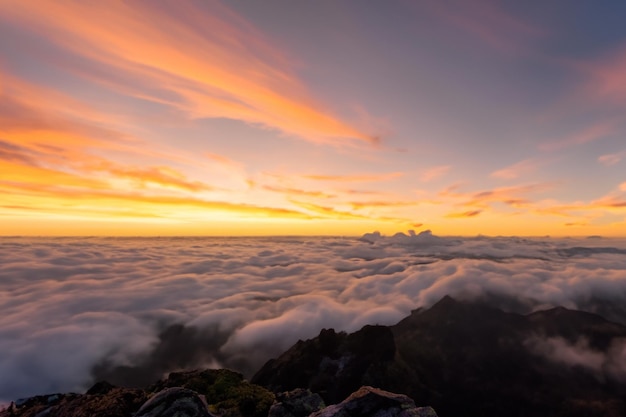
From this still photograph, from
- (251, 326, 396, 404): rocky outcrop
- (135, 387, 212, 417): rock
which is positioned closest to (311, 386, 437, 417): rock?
(135, 387, 212, 417): rock

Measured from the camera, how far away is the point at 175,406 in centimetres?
1906

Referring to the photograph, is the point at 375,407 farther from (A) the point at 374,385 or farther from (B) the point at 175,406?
(A) the point at 374,385

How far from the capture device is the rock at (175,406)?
18891 millimetres

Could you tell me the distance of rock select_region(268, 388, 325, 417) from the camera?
2323cm

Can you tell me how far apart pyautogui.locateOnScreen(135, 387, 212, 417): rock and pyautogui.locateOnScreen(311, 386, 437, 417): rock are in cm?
684

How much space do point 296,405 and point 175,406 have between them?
28.9 feet

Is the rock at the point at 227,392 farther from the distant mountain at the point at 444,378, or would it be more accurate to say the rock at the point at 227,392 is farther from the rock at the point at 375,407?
the distant mountain at the point at 444,378

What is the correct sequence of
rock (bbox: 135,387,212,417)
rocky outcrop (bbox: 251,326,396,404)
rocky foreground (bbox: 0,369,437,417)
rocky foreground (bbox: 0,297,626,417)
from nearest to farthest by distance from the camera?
rocky foreground (bbox: 0,369,437,417)
rock (bbox: 135,387,212,417)
rocky foreground (bbox: 0,297,626,417)
rocky outcrop (bbox: 251,326,396,404)

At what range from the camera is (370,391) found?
62.2 ft

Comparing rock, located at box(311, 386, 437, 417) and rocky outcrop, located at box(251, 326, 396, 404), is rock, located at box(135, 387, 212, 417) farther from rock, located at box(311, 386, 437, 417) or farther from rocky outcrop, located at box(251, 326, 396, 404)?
rocky outcrop, located at box(251, 326, 396, 404)

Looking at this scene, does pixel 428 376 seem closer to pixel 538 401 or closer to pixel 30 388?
pixel 538 401

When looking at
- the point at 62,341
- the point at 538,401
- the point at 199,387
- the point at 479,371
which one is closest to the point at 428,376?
the point at 479,371

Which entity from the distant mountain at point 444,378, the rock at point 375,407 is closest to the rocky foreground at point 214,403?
the rock at point 375,407

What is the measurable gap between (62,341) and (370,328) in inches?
6630
